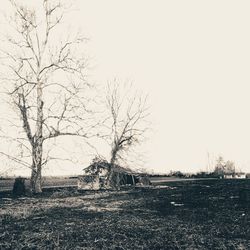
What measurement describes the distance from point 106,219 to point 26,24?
790 inches

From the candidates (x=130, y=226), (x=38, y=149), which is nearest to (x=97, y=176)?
(x=38, y=149)

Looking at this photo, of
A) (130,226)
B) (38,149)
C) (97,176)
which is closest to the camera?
(130,226)

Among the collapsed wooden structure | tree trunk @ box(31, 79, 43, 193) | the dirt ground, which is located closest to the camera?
the dirt ground

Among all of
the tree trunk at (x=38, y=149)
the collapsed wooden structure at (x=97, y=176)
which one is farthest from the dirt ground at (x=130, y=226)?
the collapsed wooden structure at (x=97, y=176)

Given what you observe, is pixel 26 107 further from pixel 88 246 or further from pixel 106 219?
pixel 88 246

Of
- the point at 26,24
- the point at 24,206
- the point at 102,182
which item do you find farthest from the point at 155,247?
the point at 102,182

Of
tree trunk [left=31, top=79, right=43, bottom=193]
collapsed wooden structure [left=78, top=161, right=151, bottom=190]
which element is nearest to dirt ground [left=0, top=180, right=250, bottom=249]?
tree trunk [left=31, top=79, right=43, bottom=193]

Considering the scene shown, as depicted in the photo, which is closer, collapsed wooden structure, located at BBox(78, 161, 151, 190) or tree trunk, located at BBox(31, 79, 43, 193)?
tree trunk, located at BBox(31, 79, 43, 193)

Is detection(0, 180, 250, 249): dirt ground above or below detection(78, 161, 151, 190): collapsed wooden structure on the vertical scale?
below

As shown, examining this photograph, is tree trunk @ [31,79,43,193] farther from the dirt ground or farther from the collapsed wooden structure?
the collapsed wooden structure

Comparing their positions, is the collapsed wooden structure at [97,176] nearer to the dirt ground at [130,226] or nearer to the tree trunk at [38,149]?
the tree trunk at [38,149]

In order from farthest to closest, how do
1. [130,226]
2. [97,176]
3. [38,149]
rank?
[97,176] → [38,149] → [130,226]

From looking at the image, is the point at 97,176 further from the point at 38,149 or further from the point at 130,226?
the point at 130,226

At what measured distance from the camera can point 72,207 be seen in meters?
20.5
